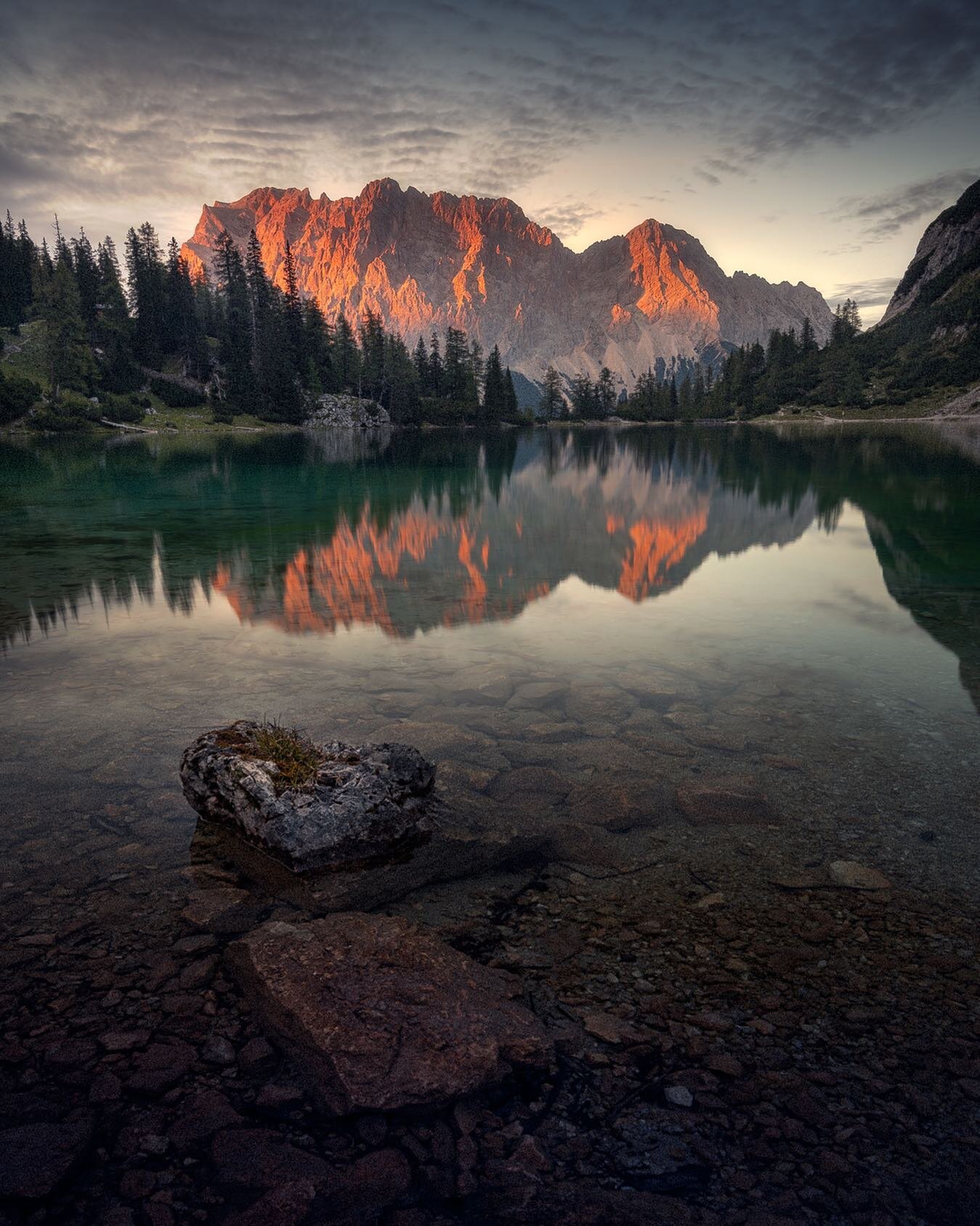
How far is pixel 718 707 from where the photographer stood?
14.0 meters

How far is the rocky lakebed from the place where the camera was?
4.96 m

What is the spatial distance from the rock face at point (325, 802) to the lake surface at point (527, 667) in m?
0.73

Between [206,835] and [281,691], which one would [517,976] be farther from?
[281,691]

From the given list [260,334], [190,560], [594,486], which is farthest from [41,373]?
[190,560]

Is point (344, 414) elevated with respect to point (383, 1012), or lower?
elevated

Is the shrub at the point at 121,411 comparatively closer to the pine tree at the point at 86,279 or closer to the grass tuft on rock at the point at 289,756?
the pine tree at the point at 86,279

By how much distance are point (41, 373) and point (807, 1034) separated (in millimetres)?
185675

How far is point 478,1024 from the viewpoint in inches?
243

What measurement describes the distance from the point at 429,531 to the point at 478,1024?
31856 mm

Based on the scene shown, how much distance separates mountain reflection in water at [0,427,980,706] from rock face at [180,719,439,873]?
916 cm

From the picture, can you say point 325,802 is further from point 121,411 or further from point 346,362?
point 346,362

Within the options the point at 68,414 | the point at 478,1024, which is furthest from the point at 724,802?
the point at 68,414

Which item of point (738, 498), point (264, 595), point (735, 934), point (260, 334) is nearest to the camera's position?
point (735, 934)

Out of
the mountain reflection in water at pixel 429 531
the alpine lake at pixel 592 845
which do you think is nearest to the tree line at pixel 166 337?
the mountain reflection in water at pixel 429 531
